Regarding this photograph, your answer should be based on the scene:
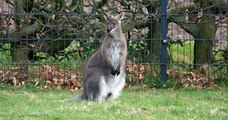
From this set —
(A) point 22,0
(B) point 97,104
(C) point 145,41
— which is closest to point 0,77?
(A) point 22,0

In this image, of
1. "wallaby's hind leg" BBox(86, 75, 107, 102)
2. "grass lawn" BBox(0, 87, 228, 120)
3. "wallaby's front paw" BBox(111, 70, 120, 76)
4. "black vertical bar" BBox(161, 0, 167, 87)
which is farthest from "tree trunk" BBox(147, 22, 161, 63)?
"wallaby's hind leg" BBox(86, 75, 107, 102)

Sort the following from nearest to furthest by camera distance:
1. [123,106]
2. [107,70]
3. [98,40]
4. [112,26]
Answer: [123,106]
[107,70]
[112,26]
[98,40]

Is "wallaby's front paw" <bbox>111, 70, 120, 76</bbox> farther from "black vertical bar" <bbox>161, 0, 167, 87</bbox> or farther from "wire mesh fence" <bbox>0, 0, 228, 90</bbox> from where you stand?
"black vertical bar" <bbox>161, 0, 167, 87</bbox>

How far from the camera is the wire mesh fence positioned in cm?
1230

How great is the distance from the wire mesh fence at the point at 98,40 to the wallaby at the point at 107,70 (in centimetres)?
229

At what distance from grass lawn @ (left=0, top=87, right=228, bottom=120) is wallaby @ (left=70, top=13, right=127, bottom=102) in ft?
1.01

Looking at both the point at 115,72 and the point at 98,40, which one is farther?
the point at 98,40

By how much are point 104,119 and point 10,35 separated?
532 cm

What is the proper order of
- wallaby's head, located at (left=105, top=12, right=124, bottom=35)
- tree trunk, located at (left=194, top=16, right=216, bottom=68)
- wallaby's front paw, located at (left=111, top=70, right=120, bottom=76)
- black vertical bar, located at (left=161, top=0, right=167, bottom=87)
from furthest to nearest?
tree trunk, located at (left=194, top=16, right=216, bottom=68) < black vertical bar, located at (left=161, top=0, right=167, bottom=87) < wallaby's head, located at (left=105, top=12, right=124, bottom=35) < wallaby's front paw, located at (left=111, top=70, right=120, bottom=76)

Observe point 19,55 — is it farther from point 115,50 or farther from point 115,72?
point 115,72

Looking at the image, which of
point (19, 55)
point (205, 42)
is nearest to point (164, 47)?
point (205, 42)

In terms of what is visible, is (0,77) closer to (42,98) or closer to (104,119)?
(42,98)

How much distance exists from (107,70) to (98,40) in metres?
2.84

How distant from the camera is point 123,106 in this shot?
8.63 meters
